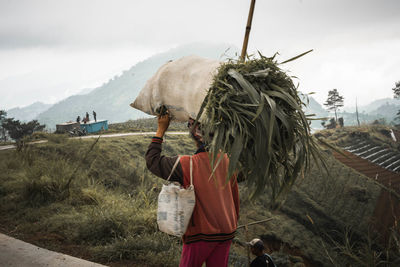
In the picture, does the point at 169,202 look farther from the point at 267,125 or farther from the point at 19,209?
the point at 19,209

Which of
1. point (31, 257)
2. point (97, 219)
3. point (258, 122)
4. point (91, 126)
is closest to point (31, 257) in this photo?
point (31, 257)

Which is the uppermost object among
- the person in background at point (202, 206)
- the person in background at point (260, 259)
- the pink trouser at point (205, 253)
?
the person in background at point (202, 206)

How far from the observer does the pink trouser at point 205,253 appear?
1497 mm

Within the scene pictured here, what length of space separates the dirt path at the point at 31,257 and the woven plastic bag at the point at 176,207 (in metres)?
1.59

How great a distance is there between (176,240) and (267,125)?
106 inches

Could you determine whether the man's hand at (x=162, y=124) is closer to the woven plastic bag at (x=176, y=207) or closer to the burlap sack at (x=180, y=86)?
the burlap sack at (x=180, y=86)

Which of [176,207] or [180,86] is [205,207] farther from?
[180,86]

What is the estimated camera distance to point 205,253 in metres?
1.51

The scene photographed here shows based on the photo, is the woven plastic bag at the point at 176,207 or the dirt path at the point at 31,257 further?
the dirt path at the point at 31,257

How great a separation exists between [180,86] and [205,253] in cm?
107

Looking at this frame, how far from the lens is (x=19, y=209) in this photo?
3.75m

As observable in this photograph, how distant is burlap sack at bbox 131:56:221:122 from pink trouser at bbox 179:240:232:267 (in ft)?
2.62

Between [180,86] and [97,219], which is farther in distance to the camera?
[97,219]

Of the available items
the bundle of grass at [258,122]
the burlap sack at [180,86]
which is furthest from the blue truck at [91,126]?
the bundle of grass at [258,122]
